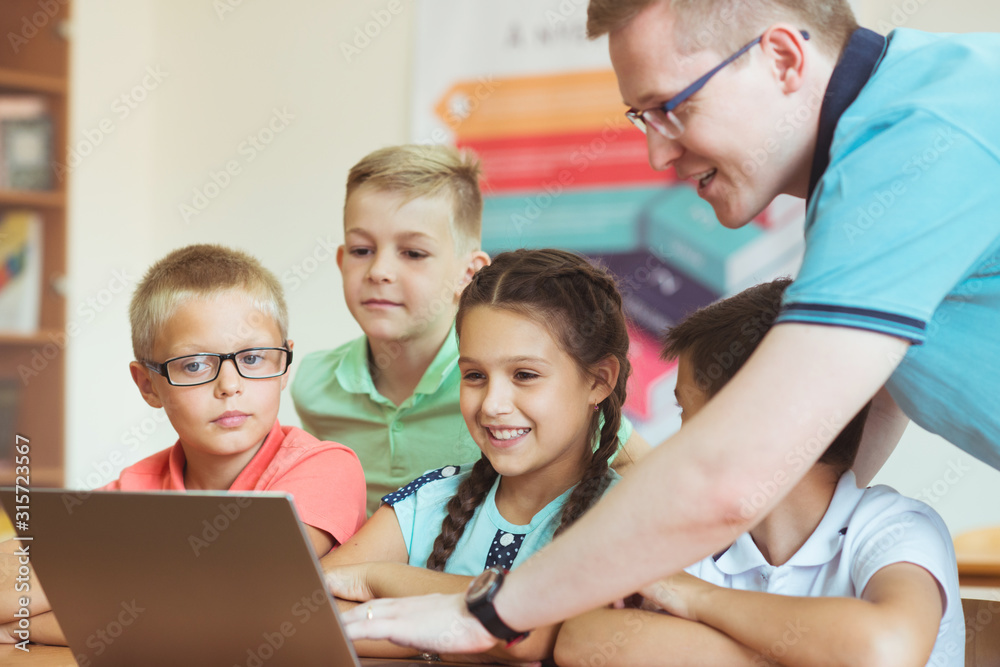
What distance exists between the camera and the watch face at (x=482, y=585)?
0.86 meters

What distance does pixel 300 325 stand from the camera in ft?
11.9

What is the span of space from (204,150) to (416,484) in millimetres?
2960

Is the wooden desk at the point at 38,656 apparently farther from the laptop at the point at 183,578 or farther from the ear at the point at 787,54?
the ear at the point at 787,54

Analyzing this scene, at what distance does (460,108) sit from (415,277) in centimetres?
173

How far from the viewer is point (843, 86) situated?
2.97 ft

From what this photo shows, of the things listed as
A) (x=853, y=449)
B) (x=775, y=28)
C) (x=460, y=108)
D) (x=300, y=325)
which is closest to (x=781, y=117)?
(x=775, y=28)

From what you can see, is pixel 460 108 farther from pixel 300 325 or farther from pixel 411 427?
pixel 411 427
